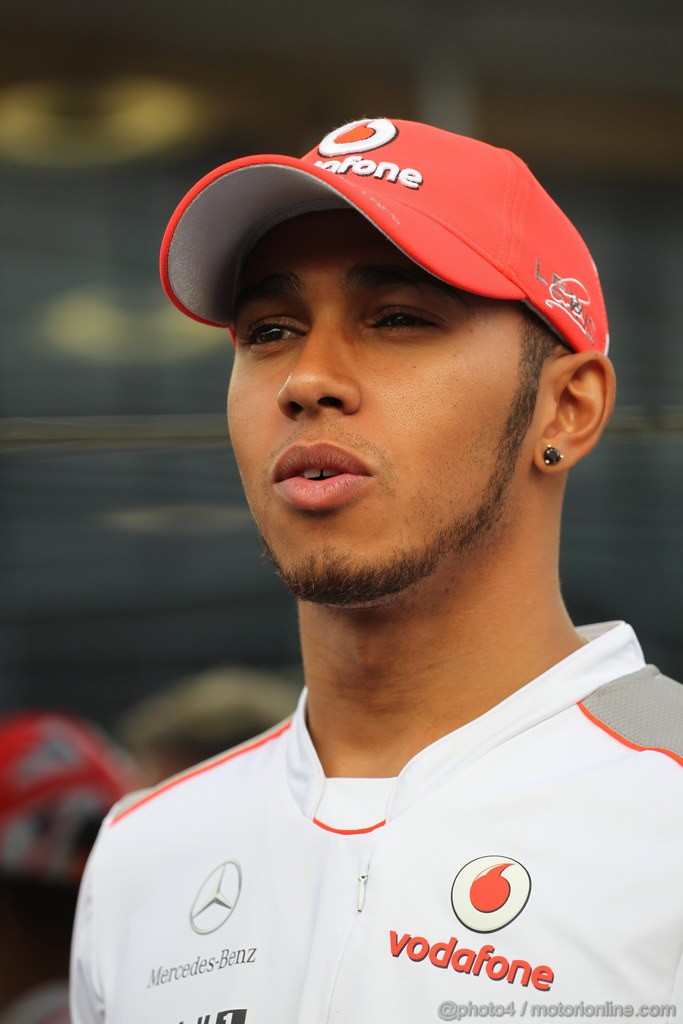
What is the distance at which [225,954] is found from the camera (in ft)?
5.75

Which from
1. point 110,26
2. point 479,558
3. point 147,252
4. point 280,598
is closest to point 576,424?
point 479,558

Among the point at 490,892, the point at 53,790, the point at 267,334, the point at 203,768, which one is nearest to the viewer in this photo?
the point at 490,892

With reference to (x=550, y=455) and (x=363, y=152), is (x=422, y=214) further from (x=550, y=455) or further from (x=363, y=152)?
(x=550, y=455)

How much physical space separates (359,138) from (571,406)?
1.73 feet

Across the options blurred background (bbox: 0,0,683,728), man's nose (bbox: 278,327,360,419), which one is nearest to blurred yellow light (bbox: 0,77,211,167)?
blurred background (bbox: 0,0,683,728)

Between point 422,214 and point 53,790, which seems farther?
point 53,790

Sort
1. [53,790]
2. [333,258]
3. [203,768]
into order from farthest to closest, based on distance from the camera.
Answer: [53,790], [203,768], [333,258]

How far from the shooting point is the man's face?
168 centimetres

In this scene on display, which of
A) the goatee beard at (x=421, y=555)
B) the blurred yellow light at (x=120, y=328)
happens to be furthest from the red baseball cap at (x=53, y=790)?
the goatee beard at (x=421, y=555)

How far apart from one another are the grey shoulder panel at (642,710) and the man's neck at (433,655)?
0.11 metres

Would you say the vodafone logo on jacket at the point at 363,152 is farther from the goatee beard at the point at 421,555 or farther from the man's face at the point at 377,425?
the goatee beard at the point at 421,555

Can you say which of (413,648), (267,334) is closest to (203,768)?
(413,648)

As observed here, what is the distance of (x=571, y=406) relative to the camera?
1874 millimetres

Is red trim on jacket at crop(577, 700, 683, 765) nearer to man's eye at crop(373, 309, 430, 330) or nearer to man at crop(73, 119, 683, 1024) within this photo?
man at crop(73, 119, 683, 1024)
